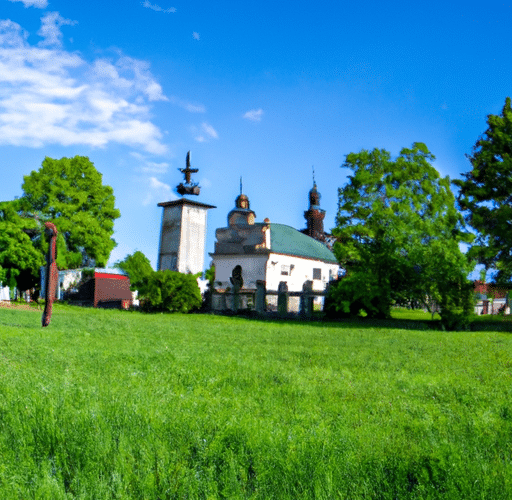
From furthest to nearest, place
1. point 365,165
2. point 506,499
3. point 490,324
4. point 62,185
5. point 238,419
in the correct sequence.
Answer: point 62,185 → point 365,165 → point 490,324 → point 238,419 → point 506,499

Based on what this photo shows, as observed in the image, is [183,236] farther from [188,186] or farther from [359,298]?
[359,298]

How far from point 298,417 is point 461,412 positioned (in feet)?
5.05

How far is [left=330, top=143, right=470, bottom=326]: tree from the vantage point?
77.9 ft

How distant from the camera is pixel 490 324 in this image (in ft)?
84.1

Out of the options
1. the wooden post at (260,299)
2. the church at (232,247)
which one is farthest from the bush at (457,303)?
the church at (232,247)

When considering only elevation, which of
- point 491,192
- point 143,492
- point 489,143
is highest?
point 489,143

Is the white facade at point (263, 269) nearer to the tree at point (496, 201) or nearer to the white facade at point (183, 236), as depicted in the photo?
the white facade at point (183, 236)

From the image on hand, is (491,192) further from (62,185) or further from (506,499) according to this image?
(62,185)

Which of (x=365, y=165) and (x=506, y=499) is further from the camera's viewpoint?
(x=365, y=165)

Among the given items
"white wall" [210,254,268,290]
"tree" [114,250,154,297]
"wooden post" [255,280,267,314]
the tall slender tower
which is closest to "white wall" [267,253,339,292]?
"white wall" [210,254,268,290]

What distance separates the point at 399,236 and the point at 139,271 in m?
14.0

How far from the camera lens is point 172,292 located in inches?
1200

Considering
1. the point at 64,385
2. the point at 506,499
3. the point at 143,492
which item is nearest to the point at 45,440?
the point at 143,492

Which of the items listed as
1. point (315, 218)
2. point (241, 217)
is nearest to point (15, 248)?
point (241, 217)
